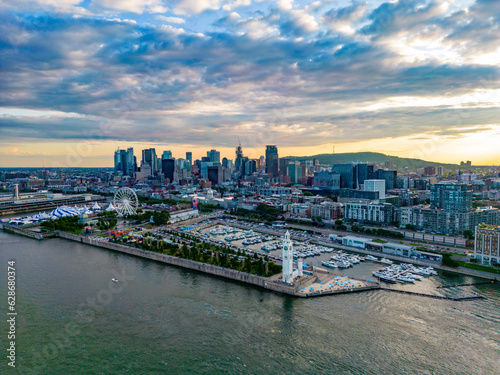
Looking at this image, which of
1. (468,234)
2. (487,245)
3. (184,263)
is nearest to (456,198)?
(468,234)

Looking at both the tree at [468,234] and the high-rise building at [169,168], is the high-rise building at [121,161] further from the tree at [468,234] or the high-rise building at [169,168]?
the tree at [468,234]

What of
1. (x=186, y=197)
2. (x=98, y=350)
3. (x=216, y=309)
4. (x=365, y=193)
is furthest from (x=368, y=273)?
(x=186, y=197)

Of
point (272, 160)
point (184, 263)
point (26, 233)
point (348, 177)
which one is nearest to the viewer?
point (184, 263)

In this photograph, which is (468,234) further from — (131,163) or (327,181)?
(131,163)

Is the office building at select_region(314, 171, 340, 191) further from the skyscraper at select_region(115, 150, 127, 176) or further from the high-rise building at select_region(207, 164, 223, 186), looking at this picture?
the skyscraper at select_region(115, 150, 127, 176)

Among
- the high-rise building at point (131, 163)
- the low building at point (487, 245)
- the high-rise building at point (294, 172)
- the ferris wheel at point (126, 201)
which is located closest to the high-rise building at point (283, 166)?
the high-rise building at point (294, 172)
